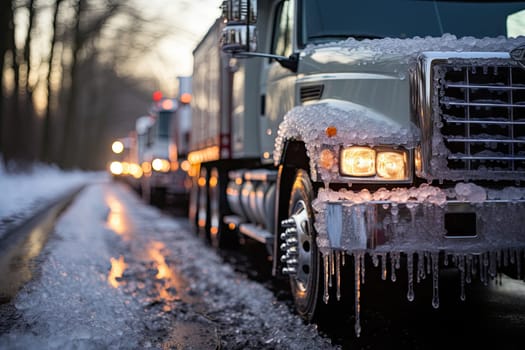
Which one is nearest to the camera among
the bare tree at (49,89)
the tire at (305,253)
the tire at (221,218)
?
the tire at (305,253)

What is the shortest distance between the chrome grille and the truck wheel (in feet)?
3.62

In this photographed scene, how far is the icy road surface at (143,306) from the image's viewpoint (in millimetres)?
4805

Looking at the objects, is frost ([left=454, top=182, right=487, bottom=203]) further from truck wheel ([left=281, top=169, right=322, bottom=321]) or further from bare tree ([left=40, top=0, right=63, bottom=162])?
bare tree ([left=40, top=0, right=63, bottom=162])

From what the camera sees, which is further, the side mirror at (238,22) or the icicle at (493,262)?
the side mirror at (238,22)

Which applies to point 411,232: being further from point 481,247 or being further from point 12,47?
point 12,47

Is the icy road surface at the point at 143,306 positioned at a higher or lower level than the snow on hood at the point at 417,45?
lower

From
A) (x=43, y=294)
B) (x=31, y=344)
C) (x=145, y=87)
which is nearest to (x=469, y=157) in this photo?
(x=31, y=344)

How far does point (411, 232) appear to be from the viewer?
4621 mm

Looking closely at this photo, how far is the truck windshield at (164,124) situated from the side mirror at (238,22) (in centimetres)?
1670

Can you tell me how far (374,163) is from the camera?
489cm

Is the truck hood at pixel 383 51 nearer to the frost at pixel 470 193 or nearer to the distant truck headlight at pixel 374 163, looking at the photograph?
the distant truck headlight at pixel 374 163

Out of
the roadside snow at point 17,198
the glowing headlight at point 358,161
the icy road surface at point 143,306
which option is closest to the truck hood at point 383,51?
the glowing headlight at point 358,161

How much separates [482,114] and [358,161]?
87 cm

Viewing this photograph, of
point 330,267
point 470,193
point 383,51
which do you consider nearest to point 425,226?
point 470,193
